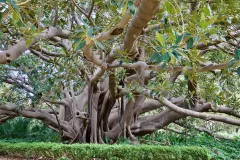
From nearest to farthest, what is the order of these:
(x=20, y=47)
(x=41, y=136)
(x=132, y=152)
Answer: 1. (x=20, y=47)
2. (x=132, y=152)
3. (x=41, y=136)

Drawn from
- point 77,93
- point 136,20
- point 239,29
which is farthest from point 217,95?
Result: point 77,93

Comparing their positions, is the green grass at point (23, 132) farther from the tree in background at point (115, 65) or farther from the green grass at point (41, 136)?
the tree in background at point (115, 65)

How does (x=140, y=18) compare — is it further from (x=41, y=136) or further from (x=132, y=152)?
(x=41, y=136)

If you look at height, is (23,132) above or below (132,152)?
above

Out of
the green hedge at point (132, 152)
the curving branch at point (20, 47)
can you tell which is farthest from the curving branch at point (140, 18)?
the green hedge at point (132, 152)

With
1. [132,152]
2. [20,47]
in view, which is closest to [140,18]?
[20,47]

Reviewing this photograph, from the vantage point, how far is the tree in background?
307 centimetres

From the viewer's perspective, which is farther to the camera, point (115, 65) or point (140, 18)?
point (115, 65)

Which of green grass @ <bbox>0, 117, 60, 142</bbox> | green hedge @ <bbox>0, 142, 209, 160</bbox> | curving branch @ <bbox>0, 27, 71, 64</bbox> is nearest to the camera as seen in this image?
curving branch @ <bbox>0, 27, 71, 64</bbox>

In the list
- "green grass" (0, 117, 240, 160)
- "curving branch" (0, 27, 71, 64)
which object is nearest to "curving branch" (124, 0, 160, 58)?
"curving branch" (0, 27, 71, 64)

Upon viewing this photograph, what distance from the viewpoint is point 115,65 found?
4277 mm

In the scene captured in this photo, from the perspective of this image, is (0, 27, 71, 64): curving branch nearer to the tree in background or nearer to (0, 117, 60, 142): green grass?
the tree in background

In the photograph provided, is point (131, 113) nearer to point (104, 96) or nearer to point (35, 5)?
point (104, 96)

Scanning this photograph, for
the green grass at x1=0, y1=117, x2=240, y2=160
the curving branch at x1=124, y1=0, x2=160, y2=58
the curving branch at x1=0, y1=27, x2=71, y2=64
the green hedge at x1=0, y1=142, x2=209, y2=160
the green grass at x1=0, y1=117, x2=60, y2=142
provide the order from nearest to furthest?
the curving branch at x1=124, y1=0, x2=160, y2=58 → the curving branch at x1=0, y1=27, x2=71, y2=64 → the green hedge at x1=0, y1=142, x2=209, y2=160 → the green grass at x1=0, y1=117, x2=240, y2=160 → the green grass at x1=0, y1=117, x2=60, y2=142
